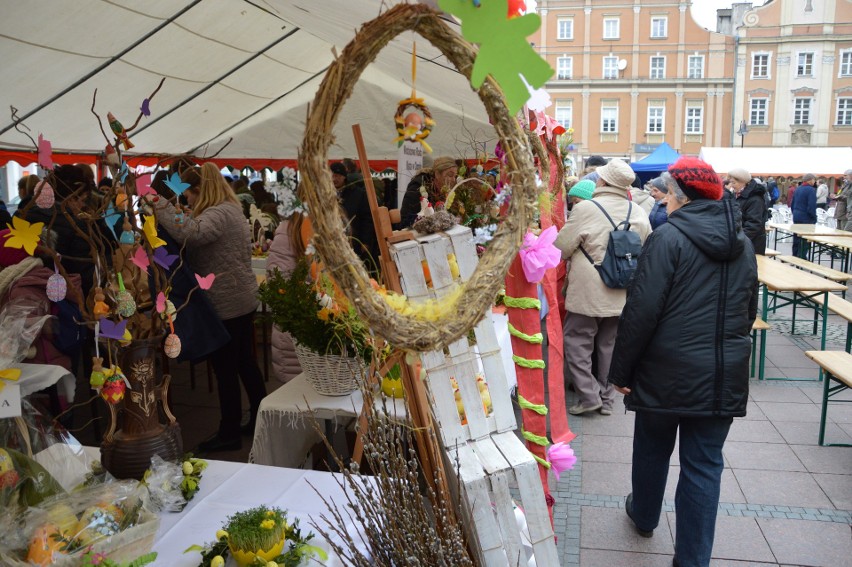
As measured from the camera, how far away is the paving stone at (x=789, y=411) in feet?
15.3

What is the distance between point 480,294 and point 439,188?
293 cm

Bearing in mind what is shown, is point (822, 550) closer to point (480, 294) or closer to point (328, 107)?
point (480, 294)

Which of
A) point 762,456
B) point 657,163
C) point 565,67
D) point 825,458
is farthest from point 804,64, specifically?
point 762,456

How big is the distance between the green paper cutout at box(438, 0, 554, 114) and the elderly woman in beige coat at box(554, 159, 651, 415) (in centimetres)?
343

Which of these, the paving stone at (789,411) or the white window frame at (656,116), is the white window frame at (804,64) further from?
the paving stone at (789,411)

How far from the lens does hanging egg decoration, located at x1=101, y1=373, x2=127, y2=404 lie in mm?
1919

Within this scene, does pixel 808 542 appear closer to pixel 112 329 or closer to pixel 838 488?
pixel 838 488

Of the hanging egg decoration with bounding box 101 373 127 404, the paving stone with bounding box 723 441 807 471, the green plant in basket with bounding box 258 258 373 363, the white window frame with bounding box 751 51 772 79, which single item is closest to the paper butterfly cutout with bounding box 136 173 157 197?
the hanging egg decoration with bounding box 101 373 127 404

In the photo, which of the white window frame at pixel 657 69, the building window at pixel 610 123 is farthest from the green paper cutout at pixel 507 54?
the white window frame at pixel 657 69

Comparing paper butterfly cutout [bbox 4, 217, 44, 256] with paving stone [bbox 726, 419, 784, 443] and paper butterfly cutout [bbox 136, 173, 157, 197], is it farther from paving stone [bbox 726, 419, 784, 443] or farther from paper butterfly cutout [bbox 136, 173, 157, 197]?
paving stone [bbox 726, 419, 784, 443]

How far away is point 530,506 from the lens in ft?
6.16

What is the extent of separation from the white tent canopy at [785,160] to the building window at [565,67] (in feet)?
75.3

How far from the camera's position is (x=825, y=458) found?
3.98 meters

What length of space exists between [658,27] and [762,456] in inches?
1640
